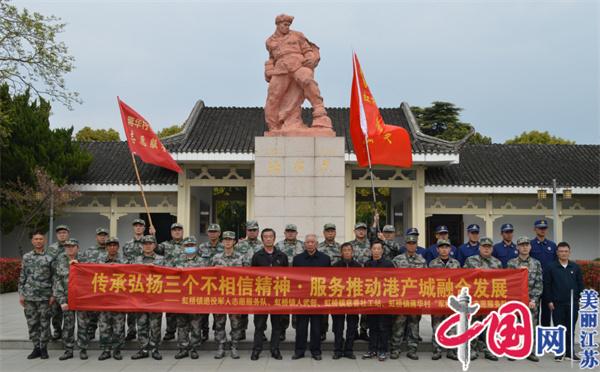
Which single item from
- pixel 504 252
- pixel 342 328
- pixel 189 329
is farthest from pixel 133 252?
pixel 504 252

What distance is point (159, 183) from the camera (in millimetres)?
16875

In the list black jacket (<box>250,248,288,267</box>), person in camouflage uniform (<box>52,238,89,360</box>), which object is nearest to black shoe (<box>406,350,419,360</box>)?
black jacket (<box>250,248,288,267</box>)

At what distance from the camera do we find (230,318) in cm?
693

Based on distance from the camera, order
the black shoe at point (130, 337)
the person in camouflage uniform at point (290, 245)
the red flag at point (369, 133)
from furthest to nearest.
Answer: the red flag at point (369, 133), the person in camouflage uniform at point (290, 245), the black shoe at point (130, 337)

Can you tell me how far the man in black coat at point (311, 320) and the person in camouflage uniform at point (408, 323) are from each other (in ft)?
3.06

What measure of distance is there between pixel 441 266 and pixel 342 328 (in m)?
1.48

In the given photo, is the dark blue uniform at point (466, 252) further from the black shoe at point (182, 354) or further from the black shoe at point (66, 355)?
the black shoe at point (66, 355)

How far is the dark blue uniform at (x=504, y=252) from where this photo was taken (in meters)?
7.34

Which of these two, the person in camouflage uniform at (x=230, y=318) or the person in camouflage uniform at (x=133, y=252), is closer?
the person in camouflage uniform at (x=230, y=318)

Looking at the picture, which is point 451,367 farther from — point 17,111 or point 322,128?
point 17,111

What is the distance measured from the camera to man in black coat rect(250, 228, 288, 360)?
6.82 m

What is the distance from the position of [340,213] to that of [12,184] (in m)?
11.5

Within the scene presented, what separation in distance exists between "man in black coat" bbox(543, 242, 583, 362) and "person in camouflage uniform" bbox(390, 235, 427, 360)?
157 centimetres

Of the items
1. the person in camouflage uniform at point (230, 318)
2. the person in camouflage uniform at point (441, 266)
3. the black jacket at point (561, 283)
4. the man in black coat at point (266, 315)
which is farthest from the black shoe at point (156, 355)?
the black jacket at point (561, 283)
